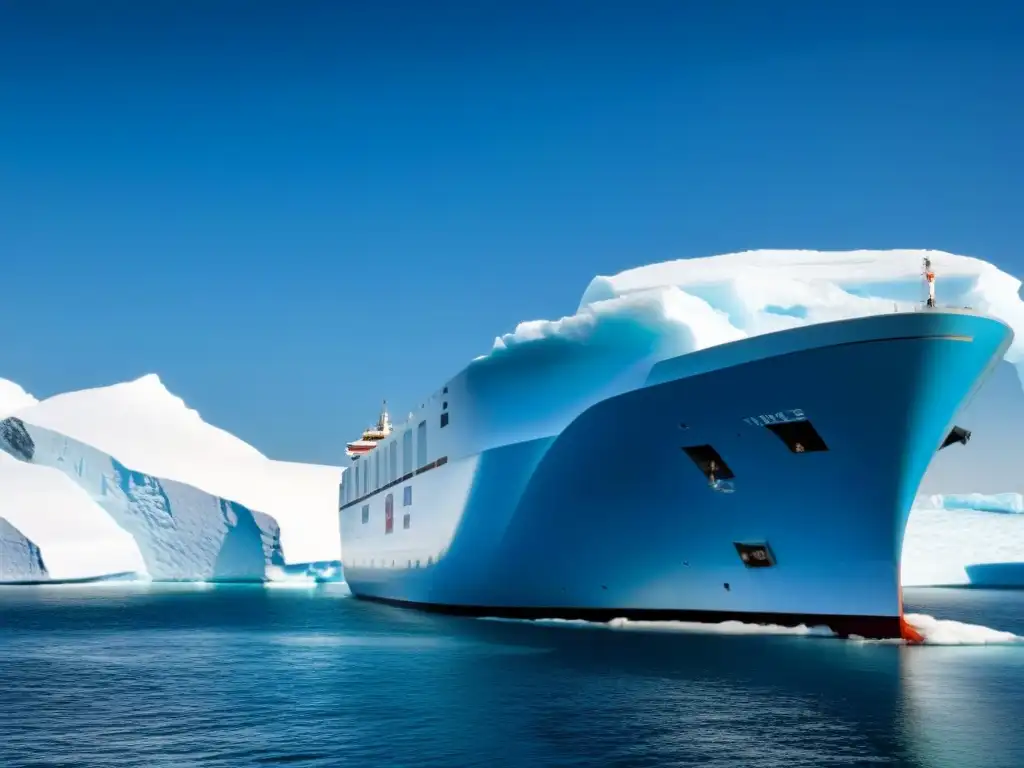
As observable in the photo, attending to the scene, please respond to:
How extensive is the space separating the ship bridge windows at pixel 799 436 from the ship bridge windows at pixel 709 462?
1363 millimetres

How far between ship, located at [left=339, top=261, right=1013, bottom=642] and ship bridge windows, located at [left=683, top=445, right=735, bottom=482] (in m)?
0.03

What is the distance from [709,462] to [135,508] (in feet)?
191

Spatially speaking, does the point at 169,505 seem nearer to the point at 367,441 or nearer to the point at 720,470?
the point at 367,441

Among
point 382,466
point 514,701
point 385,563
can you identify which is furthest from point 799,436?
point 382,466

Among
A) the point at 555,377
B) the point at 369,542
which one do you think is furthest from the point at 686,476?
the point at 369,542

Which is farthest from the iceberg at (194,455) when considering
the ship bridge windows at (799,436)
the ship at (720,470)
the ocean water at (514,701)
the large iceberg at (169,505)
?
the ship bridge windows at (799,436)

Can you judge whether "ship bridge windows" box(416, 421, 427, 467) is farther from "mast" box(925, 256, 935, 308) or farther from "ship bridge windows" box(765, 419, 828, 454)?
"mast" box(925, 256, 935, 308)

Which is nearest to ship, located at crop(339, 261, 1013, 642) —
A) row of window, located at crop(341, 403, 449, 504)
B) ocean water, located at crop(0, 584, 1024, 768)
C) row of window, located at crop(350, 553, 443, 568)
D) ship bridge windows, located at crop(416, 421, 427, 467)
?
ocean water, located at crop(0, 584, 1024, 768)

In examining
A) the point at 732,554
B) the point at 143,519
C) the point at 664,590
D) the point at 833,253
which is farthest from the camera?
the point at 143,519

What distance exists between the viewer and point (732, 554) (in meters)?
20.2

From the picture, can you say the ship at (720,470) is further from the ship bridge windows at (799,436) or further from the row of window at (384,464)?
the row of window at (384,464)

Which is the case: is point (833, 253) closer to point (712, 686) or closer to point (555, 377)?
point (555, 377)

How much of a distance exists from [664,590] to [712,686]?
7929 mm

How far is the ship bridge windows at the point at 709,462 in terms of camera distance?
1970cm
